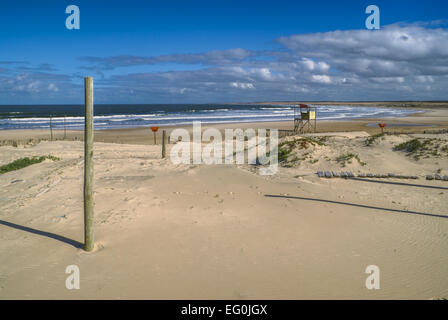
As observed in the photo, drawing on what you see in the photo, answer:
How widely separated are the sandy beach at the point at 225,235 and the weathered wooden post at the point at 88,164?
1.27ft

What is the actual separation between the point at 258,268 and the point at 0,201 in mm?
7844

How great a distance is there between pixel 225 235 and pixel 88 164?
2.96m

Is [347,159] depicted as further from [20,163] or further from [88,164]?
[20,163]

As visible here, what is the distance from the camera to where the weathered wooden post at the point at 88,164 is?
190 inches

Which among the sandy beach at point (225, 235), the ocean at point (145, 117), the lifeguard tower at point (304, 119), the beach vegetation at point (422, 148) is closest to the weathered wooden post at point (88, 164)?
the sandy beach at point (225, 235)

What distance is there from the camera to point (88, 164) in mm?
5094

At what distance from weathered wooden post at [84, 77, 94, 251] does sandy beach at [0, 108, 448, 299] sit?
0.39m

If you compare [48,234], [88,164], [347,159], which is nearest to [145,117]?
[347,159]

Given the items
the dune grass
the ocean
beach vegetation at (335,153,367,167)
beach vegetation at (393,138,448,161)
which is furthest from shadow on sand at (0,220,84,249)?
the ocean

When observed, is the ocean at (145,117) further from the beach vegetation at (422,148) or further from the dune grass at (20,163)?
the beach vegetation at (422,148)

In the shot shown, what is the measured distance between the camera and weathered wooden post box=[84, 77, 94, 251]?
4824mm

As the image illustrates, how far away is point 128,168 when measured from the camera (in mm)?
11453

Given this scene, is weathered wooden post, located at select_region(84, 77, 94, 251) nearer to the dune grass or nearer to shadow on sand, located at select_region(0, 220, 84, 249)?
shadow on sand, located at select_region(0, 220, 84, 249)
